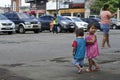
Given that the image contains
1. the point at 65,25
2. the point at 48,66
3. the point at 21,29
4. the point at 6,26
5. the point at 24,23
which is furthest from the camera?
the point at 65,25

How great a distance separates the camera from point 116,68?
11.3 meters

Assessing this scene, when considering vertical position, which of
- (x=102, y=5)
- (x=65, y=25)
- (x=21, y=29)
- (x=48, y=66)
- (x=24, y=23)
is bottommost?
(x=21, y=29)

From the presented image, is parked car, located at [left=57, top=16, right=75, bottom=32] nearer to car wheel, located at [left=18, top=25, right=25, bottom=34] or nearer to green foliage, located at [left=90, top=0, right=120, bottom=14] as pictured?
car wheel, located at [left=18, top=25, right=25, bottom=34]

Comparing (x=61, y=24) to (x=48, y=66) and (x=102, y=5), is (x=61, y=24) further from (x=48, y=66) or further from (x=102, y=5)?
(x=102, y=5)

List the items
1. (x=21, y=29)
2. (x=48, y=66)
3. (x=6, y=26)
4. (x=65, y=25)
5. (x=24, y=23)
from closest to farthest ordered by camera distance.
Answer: (x=48, y=66)
(x=6, y=26)
(x=24, y=23)
(x=21, y=29)
(x=65, y=25)

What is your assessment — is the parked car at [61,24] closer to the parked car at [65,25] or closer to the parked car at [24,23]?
the parked car at [65,25]

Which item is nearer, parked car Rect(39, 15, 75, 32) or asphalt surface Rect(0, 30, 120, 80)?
asphalt surface Rect(0, 30, 120, 80)

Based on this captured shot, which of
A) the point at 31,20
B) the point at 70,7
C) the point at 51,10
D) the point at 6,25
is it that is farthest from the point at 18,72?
the point at 51,10

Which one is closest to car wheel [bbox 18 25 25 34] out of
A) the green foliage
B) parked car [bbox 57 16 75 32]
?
parked car [bbox 57 16 75 32]

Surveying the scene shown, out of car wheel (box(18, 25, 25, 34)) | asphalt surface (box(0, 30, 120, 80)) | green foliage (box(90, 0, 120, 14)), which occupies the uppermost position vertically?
green foliage (box(90, 0, 120, 14))

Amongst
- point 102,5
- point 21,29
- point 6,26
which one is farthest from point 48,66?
point 102,5

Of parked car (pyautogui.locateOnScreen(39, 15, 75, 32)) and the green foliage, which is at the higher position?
the green foliage

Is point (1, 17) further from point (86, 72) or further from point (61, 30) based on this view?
point (86, 72)

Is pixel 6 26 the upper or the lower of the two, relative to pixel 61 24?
upper
